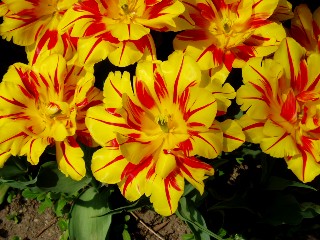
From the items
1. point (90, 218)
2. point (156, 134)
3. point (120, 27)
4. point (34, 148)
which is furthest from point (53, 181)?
point (120, 27)

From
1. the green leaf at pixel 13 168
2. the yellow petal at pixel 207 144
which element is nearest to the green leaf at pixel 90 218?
the green leaf at pixel 13 168

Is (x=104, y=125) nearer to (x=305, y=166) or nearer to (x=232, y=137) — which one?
(x=232, y=137)

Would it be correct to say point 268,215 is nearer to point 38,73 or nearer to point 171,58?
point 171,58

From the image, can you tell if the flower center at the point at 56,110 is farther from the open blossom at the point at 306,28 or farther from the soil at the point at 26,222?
the soil at the point at 26,222

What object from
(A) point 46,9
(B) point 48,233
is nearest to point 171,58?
(A) point 46,9

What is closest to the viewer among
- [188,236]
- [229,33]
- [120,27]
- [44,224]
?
[120,27]

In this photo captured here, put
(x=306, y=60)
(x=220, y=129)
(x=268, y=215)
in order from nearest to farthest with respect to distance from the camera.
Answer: (x=220, y=129) < (x=306, y=60) < (x=268, y=215)
